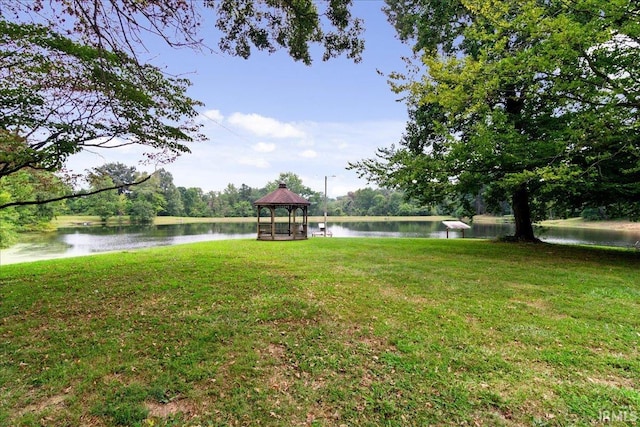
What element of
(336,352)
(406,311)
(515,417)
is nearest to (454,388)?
(515,417)

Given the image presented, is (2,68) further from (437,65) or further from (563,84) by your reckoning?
(563,84)

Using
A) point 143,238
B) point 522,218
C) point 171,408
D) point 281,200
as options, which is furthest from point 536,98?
point 143,238

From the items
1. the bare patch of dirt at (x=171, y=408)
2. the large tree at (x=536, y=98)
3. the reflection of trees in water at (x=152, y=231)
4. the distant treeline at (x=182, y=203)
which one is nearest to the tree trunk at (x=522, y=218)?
the large tree at (x=536, y=98)

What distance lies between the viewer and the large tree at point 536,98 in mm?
7383

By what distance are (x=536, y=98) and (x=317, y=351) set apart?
11576 millimetres

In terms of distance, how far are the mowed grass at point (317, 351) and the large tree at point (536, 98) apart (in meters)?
3.85

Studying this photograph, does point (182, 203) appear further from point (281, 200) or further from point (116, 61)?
point (116, 61)

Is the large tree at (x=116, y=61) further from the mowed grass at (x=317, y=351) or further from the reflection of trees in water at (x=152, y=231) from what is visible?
the reflection of trees in water at (x=152, y=231)

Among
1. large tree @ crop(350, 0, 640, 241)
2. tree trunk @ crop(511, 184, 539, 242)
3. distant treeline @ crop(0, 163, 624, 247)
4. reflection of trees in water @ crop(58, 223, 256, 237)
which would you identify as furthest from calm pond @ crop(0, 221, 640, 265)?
large tree @ crop(350, 0, 640, 241)

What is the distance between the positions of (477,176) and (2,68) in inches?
432

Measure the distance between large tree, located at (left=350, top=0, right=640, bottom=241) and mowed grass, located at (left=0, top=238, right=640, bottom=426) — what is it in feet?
12.6

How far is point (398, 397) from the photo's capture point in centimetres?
258

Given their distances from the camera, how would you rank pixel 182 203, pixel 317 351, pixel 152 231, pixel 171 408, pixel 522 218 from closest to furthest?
pixel 171 408, pixel 317 351, pixel 522 218, pixel 152 231, pixel 182 203

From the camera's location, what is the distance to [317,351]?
10.9 ft
